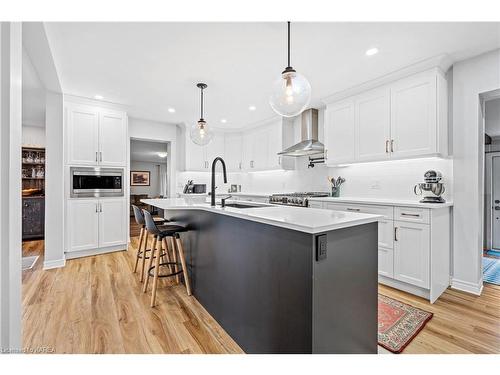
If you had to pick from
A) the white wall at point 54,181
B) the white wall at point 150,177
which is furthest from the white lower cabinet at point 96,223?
the white wall at point 150,177

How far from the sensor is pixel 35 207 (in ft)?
16.8

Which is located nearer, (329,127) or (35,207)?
(329,127)

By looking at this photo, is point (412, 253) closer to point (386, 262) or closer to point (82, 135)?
point (386, 262)

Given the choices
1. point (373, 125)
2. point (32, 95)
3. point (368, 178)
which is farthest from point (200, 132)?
point (32, 95)

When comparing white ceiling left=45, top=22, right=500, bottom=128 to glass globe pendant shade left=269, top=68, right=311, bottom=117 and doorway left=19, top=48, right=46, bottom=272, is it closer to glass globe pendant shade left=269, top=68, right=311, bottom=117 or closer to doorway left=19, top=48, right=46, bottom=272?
glass globe pendant shade left=269, top=68, right=311, bottom=117

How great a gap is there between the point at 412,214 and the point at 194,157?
14.1 feet

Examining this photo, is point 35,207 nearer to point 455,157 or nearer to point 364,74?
point 364,74

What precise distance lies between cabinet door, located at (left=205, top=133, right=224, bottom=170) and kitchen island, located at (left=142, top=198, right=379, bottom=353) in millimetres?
3949

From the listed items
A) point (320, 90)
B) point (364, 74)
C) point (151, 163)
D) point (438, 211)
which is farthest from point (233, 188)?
point (151, 163)

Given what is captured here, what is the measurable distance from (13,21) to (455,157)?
145 inches

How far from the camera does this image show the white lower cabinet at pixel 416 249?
2362mm

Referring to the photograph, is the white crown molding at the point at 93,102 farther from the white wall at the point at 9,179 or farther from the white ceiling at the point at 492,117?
the white ceiling at the point at 492,117

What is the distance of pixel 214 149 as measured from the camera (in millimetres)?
5832

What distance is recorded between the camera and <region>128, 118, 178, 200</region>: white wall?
4984mm
